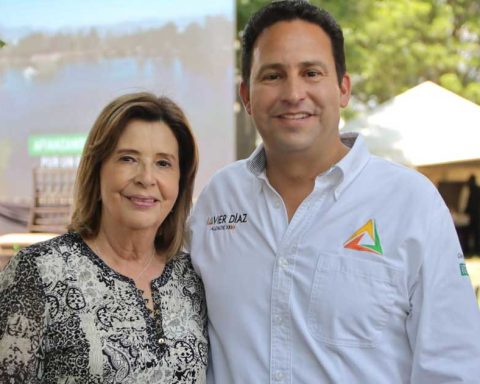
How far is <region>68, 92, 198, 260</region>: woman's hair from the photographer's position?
2.53 metres

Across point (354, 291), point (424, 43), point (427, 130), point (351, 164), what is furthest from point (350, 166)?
point (424, 43)

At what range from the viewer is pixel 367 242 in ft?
7.61

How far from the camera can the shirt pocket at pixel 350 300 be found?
2.28 m

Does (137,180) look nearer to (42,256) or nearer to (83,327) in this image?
(42,256)

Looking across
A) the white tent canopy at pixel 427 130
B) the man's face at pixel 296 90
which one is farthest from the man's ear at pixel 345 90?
the white tent canopy at pixel 427 130

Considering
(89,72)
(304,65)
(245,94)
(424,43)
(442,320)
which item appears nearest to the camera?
(442,320)

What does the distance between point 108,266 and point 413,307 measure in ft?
3.26

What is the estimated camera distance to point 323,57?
2.48m

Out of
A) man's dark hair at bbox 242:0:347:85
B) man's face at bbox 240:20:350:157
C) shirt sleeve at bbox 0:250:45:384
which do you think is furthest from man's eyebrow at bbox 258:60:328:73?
shirt sleeve at bbox 0:250:45:384

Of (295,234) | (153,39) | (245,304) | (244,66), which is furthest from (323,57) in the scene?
(153,39)

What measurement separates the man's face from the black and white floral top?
68 cm

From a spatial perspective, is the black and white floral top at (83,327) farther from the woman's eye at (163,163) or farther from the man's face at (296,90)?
the man's face at (296,90)

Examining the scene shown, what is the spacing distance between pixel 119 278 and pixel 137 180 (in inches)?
13.0

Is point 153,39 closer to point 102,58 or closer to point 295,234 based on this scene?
point 102,58
